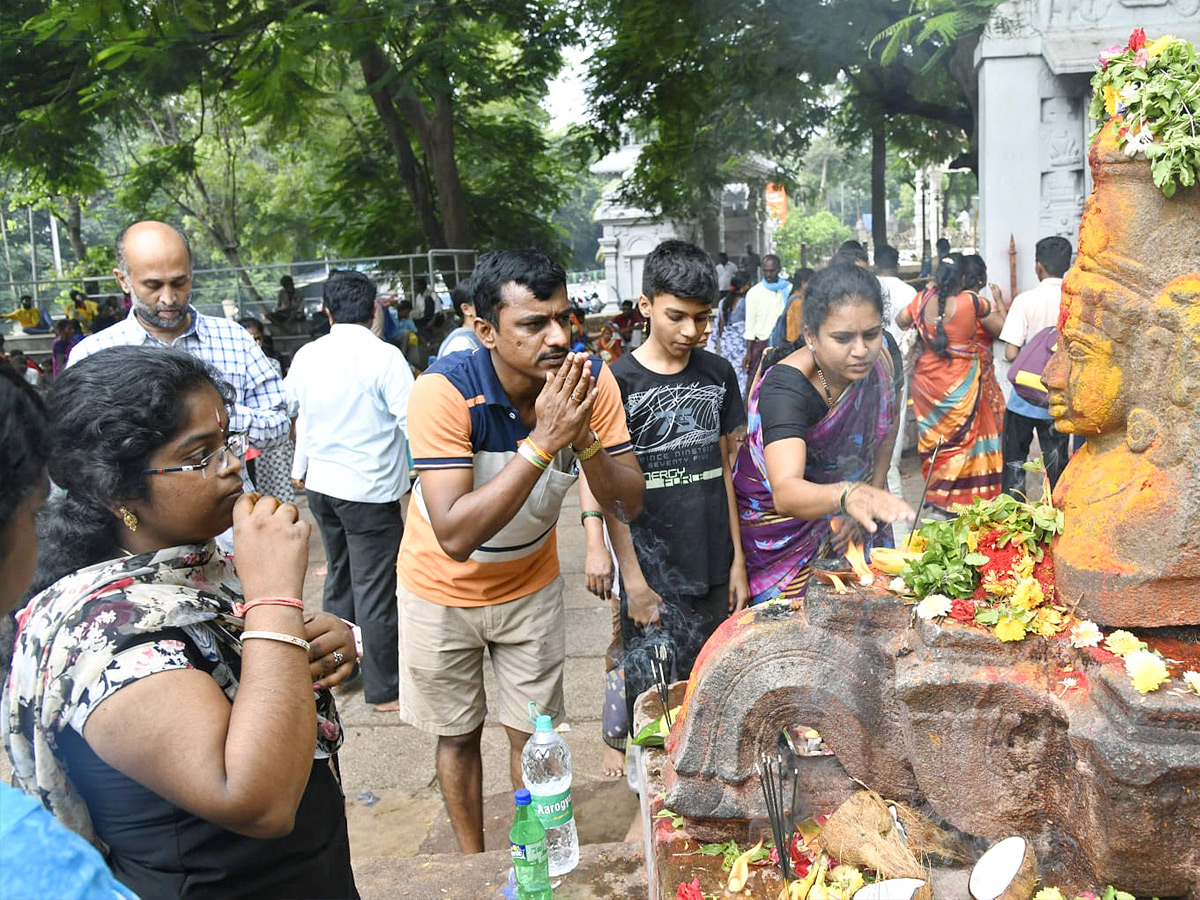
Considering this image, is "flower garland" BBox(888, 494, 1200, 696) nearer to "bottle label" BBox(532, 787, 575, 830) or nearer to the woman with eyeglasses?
"bottle label" BBox(532, 787, 575, 830)

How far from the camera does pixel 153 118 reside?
56.4 feet

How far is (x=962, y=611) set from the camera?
2.17m

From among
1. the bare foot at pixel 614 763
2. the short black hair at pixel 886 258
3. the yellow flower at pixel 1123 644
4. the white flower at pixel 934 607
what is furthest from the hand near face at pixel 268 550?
the short black hair at pixel 886 258

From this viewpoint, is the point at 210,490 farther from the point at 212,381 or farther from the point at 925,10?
the point at 925,10

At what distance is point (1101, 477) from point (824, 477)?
106 centimetres

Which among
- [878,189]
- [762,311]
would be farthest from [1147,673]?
[878,189]

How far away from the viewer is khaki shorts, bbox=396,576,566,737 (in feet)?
10.1

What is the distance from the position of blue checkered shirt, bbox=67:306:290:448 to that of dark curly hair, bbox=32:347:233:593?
1895 millimetres

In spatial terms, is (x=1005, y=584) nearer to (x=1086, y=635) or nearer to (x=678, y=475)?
(x=1086, y=635)

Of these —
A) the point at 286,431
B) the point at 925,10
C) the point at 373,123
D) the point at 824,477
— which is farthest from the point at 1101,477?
the point at 373,123

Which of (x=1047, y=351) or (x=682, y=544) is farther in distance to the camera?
(x=1047, y=351)

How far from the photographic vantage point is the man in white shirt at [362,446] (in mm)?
4469

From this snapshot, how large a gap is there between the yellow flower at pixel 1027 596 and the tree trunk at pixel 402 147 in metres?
9.70

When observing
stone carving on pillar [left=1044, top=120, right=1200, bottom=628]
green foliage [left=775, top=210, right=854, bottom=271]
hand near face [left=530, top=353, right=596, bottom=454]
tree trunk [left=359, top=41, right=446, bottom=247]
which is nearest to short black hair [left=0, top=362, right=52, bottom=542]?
hand near face [left=530, top=353, right=596, bottom=454]
